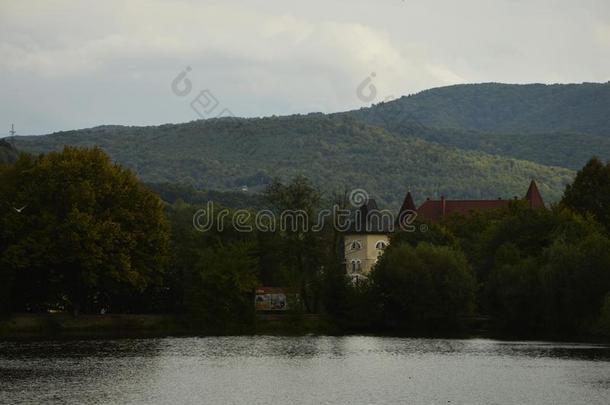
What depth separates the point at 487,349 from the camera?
6656 cm

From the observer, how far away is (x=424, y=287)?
85188 mm

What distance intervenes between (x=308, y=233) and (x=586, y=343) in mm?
28226

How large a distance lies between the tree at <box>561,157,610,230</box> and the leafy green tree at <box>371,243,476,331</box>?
1877 cm

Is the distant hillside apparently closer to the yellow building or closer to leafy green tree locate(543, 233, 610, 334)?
the yellow building

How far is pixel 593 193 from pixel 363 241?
25.3 meters

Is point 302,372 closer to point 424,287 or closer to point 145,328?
point 145,328

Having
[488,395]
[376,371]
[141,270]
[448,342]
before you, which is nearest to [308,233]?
[141,270]

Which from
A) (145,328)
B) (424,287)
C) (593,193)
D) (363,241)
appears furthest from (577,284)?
(363,241)

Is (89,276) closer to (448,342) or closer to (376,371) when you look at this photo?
(448,342)

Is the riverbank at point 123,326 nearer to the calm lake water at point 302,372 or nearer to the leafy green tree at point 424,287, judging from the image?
the leafy green tree at point 424,287

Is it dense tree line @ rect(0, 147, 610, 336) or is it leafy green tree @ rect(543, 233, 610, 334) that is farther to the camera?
dense tree line @ rect(0, 147, 610, 336)

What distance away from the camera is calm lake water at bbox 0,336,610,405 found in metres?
44.9

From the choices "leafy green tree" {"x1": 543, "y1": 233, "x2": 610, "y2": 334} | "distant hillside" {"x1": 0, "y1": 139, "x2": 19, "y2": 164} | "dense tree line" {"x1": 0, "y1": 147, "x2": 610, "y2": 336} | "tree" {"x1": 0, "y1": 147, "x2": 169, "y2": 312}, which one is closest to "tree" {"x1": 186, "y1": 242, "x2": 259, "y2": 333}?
"dense tree line" {"x1": 0, "y1": 147, "x2": 610, "y2": 336}

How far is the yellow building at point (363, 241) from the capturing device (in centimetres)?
11612
